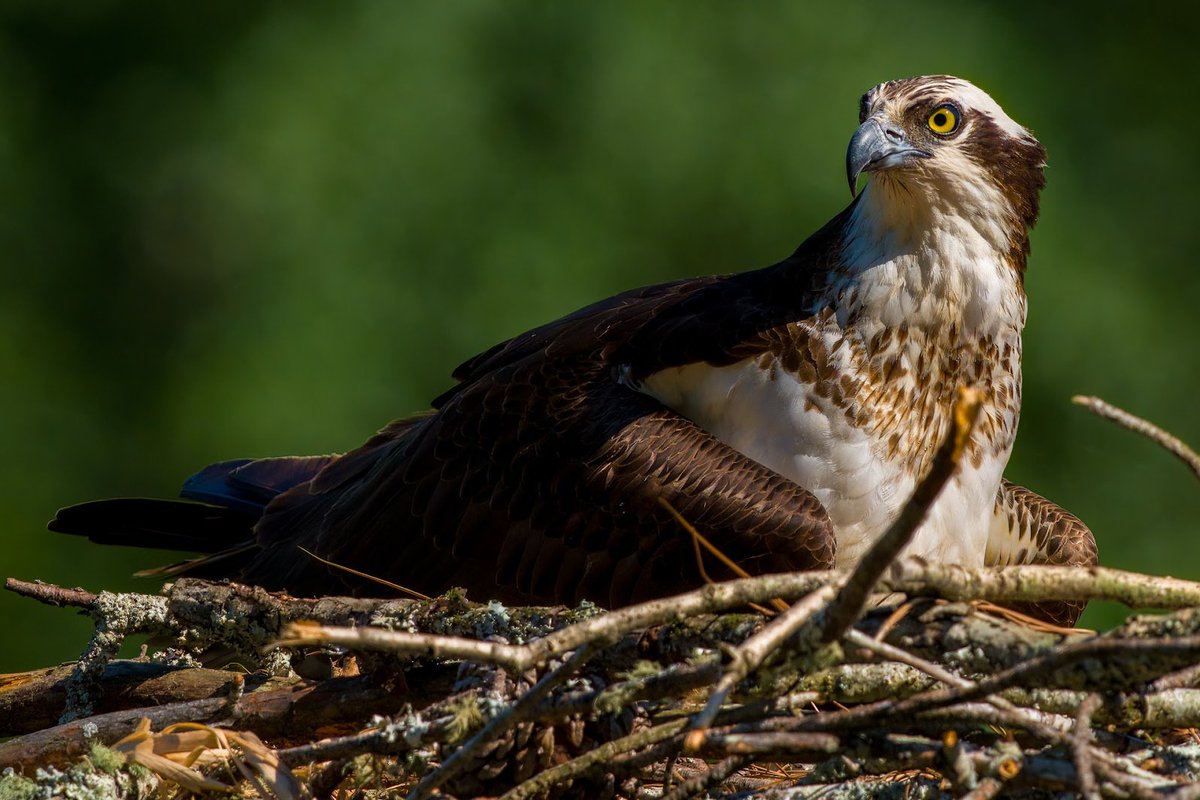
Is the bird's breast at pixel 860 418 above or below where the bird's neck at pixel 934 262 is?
below

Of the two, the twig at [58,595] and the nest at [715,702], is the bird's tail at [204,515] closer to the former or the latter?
the twig at [58,595]

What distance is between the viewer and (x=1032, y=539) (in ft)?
14.2

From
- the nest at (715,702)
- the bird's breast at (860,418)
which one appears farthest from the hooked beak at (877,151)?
the nest at (715,702)

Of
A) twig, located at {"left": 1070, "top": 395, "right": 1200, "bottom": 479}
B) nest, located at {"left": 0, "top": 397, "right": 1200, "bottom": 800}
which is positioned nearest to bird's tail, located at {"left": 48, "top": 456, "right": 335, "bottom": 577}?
nest, located at {"left": 0, "top": 397, "right": 1200, "bottom": 800}

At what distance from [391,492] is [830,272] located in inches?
49.8

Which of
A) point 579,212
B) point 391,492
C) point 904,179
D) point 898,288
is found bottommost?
point 391,492

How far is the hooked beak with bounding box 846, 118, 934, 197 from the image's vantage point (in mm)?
3783

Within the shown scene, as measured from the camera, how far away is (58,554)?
9.19m

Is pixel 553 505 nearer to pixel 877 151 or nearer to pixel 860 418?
pixel 860 418

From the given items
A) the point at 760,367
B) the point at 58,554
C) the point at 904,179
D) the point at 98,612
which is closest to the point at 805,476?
the point at 760,367

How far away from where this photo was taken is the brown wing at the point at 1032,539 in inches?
169

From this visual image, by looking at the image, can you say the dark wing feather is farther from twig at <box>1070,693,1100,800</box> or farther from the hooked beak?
twig at <box>1070,693,1100,800</box>

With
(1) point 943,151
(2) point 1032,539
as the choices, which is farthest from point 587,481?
(2) point 1032,539

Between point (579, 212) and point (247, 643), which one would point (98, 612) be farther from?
point (579, 212)
